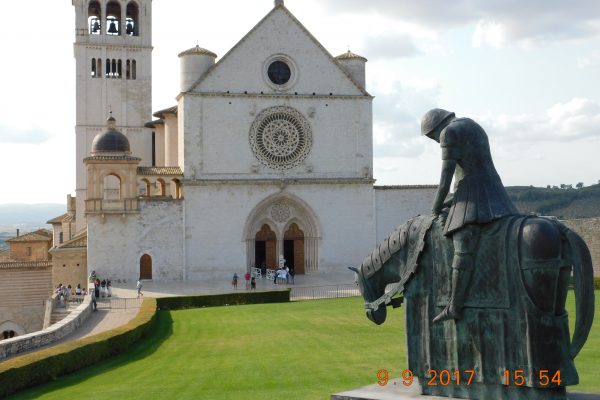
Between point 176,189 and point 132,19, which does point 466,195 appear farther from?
point 132,19

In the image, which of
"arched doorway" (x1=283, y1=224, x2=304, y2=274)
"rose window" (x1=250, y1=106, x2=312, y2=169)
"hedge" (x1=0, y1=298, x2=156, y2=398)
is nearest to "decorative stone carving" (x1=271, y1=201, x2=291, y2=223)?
"arched doorway" (x1=283, y1=224, x2=304, y2=274)

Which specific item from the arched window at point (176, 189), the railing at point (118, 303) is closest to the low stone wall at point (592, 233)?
the arched window at point (176, 189)

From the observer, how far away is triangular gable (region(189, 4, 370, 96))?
5028cm

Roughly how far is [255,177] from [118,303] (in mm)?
13924

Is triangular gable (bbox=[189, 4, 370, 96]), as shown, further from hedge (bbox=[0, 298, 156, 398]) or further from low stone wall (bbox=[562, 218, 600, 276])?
hedge (bbox=[0, 298, 156, 398])

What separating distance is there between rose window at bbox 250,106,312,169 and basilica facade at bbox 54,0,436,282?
0.21 feet

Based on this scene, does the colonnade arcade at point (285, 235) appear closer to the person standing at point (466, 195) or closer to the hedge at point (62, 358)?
the hedge at point (62, 358)

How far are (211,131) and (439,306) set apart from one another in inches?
1615

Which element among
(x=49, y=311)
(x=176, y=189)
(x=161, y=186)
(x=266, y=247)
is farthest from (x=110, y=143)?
(x=49, y=311)

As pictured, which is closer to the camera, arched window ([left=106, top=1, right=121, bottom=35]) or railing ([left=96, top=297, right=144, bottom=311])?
railing ([left=96, top=297, right=144, bottom=311])

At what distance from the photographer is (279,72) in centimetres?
5178

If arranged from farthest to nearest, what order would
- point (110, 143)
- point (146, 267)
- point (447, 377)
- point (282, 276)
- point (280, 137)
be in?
point (280, 137) < point (110, 143) < point (146, 267) < point (282, 276) < point (447, 377)

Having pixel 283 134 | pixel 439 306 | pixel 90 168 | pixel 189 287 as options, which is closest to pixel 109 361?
pixel 439 306

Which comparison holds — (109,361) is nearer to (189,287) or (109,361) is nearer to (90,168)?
(189,287)
